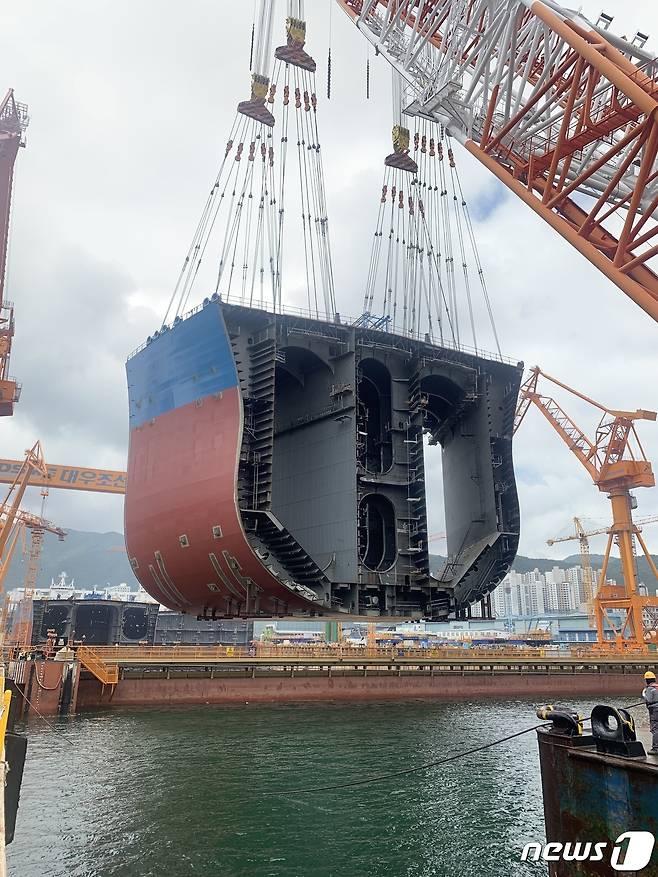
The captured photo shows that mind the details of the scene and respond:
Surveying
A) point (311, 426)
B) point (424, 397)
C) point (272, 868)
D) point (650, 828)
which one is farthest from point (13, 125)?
point (650, 828)

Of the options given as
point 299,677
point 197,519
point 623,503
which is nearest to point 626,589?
point 623,503

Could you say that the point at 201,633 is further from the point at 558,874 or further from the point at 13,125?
the point at 558,874

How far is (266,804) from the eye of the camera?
1308cm

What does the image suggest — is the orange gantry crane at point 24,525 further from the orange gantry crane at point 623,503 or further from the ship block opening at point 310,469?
the orange gantry crane at point 623,503

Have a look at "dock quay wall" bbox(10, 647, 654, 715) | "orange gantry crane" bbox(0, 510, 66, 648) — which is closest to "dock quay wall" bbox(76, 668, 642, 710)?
"dock quay wall" bbox(10, 647, 654, 715)

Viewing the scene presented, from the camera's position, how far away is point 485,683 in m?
35.5

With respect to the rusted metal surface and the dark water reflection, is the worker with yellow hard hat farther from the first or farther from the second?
the dark water reflection

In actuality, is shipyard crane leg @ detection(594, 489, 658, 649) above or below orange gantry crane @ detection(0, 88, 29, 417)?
below

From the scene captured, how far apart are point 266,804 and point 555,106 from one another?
19765 millimetres

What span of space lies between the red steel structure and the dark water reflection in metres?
11.0

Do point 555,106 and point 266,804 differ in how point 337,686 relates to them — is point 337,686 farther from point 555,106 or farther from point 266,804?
point 555,106

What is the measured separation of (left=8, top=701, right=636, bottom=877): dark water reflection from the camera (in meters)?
10.1

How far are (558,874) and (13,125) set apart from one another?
149 ft

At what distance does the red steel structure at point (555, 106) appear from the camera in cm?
1320
